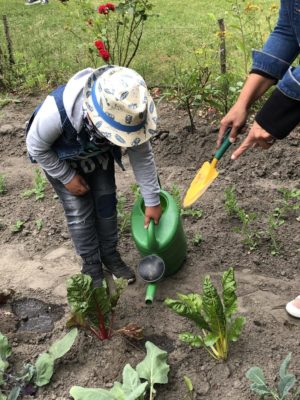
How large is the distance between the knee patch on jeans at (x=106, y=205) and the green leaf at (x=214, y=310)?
0.68 m

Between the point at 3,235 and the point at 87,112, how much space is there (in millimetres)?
1450

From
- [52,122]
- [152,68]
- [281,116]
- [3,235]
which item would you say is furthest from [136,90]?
[152,68]

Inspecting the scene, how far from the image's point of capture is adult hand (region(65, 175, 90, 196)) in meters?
2.38

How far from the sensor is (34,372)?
2168 millimetres

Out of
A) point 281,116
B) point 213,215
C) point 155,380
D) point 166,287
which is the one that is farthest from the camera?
point 213,215

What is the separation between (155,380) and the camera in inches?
79.7

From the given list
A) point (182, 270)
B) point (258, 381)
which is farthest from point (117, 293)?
point (258, 381)

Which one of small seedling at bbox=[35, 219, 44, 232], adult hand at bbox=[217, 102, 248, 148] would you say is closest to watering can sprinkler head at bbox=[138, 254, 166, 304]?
adult hand at bbox=[217, 102, 248, 148]

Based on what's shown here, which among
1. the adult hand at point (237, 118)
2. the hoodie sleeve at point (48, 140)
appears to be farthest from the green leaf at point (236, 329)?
the hoodie sleeve at point (48, 140)

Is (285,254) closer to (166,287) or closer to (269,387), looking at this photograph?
(166,287)

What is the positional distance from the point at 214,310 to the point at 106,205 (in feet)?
2.53

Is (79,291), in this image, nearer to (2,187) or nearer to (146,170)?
(146,170)

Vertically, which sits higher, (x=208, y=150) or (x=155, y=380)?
(x=155, y=380)

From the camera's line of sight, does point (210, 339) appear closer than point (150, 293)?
Yes
